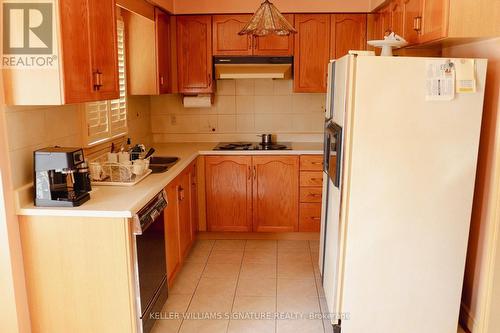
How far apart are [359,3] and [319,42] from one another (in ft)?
1.57

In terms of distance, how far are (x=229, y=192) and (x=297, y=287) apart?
1.19 m

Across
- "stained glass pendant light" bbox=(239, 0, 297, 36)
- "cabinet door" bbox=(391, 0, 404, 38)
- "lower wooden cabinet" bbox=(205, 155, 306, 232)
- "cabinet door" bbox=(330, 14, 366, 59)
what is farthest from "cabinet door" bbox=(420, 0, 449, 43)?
"lower wooden cabinet" bbox=(205, 155, 306, 232)

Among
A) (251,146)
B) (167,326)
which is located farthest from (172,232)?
(251,146)

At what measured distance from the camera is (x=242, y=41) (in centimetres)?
406

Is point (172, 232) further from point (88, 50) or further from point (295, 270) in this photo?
point (88, 50)

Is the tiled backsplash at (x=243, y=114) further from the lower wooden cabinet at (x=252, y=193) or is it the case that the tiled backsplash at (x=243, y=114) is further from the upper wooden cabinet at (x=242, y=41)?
the lower wooden cabinet at (x=252, y=193)

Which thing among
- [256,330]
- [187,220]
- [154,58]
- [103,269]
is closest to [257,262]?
[187,220]

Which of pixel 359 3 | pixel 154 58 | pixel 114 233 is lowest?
pixel 114 233

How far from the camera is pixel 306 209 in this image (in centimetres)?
406

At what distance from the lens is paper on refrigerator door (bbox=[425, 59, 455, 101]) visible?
221 cm

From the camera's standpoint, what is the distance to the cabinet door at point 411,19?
268 cm

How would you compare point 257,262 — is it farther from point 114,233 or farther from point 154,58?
point 154,58

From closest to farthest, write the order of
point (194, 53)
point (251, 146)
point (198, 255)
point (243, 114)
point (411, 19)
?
point (411, 19) → point (198, 255) → point (194, 53) → point (251, 146) → point (243, 114)

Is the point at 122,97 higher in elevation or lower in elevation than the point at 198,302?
higher
